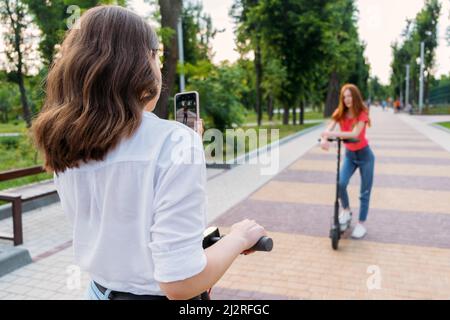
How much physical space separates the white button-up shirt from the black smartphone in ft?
1.42

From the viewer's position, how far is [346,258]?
178 inches

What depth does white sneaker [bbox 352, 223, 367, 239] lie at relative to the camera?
5125mm

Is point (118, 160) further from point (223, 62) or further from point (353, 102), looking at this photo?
point (223, 62)

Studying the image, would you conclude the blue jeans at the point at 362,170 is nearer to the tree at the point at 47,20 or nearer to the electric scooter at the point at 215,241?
the electric scooter at the point at 215,241

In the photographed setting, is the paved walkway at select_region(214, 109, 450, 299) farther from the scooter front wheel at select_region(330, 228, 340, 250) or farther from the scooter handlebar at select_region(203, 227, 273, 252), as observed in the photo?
the scooter handlebar at select_region(203, 227, 273, 252)

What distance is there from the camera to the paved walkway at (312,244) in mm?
3826

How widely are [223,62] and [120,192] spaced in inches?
467

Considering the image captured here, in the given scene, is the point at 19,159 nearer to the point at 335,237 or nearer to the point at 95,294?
the point at 335,237

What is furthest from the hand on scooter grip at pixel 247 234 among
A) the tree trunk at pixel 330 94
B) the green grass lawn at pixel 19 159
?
the tree trunk at pixel 330 94

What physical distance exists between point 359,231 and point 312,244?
610mm

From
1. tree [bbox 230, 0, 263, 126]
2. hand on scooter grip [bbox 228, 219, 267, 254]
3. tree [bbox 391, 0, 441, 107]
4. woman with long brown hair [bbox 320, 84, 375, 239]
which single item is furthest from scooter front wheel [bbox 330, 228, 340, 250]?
tree [bbox 391, 0, 441, 107]

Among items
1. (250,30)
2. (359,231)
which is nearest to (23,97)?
(359,231)

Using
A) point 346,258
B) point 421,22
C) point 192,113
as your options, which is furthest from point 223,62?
point 421,22

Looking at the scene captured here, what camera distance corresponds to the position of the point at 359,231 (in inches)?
203
